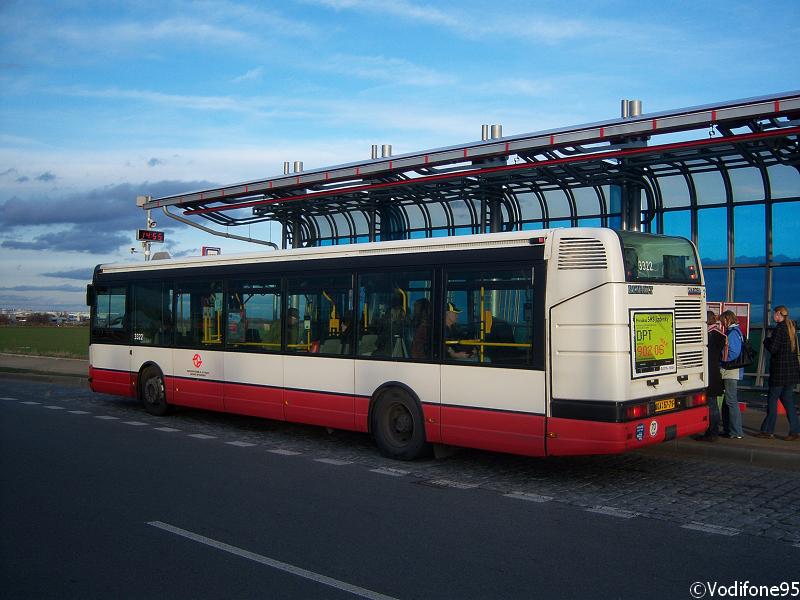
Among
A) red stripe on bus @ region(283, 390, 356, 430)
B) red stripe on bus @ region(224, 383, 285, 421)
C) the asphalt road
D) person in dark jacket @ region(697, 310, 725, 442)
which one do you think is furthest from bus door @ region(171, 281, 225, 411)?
person in dark jacket @ region(697, 310, 725, 442)

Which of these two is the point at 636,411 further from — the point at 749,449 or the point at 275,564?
the point at 275,564

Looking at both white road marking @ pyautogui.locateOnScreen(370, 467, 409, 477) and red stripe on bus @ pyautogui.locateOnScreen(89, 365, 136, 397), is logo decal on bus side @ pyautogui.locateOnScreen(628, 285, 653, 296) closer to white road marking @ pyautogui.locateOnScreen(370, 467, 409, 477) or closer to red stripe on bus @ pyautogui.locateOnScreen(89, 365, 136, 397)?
white road marking @ pyautogui.locateOnScreen(370, 467, 409, 477)

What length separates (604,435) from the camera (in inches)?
331

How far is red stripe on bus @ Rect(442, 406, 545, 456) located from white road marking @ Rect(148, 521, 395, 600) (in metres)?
3.75

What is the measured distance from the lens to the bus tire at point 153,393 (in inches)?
580

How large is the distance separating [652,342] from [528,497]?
7.19 feet

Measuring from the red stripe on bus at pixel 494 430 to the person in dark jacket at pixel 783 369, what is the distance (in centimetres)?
392

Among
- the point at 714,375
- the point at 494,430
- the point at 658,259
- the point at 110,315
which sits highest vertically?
the point at 658,259

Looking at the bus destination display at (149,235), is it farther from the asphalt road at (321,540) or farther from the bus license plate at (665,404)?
the bus license plate at (665,404)

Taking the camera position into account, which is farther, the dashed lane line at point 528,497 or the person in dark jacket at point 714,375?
the person in dark jacket at point 714,375

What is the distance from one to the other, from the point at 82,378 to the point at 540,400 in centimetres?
1583

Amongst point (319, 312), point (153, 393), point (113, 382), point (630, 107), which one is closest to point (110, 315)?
point (113, 382)

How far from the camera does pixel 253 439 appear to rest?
40.5 ft

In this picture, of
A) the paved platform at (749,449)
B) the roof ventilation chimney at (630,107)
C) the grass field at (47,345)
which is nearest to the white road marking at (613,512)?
the paved platform at (749,449)
